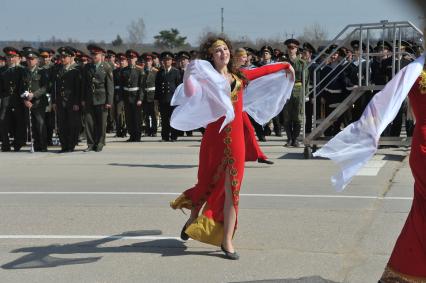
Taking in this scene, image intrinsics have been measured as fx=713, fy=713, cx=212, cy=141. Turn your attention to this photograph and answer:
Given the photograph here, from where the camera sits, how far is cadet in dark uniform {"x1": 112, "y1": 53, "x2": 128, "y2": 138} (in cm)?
1854

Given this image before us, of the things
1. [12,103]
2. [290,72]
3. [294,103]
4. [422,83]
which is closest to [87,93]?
[12,103]

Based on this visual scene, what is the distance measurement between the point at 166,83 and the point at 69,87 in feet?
11.5

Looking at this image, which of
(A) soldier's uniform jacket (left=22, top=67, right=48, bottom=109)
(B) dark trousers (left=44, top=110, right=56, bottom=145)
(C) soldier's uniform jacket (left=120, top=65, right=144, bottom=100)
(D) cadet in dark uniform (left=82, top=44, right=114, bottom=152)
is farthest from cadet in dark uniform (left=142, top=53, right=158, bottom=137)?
(A) soldier's uniform jacket (left=22, top=67, right=48, bottom=109)

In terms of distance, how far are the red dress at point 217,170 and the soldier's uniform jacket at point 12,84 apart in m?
9.58

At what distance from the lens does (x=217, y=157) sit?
19.6 feet

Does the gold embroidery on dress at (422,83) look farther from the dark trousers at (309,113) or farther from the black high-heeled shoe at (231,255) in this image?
the dark trousers at (309,113)

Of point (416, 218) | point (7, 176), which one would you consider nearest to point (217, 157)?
point (416, 218)

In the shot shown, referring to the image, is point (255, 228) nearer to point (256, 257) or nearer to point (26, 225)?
point (256, 257)

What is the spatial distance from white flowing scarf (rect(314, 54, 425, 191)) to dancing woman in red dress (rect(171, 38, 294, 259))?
1368mm

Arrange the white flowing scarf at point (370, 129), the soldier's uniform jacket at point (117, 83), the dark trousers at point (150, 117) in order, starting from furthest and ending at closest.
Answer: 1. the dark trousers at point (150, 117)
2. the soldier's uniform jacket at point (117, 83)
3. the white flowing scarf at point (370, 129)

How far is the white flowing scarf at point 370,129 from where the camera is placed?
14.5 feet

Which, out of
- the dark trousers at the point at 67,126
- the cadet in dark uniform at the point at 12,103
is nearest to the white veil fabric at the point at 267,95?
the dark trousers at the point at 67,126

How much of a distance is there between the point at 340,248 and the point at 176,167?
20.1 ft

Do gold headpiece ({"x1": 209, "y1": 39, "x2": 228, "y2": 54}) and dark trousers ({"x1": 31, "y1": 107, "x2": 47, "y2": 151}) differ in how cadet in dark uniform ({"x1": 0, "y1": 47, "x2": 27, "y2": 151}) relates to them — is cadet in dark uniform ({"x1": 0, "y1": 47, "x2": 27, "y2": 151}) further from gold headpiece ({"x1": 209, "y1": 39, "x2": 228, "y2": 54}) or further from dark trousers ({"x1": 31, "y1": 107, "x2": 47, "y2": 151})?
gold headpiece ({"x1": 209, "y1": 39, "x2": 228, "y2": 54})
